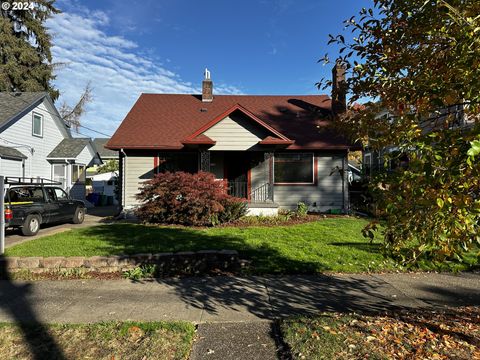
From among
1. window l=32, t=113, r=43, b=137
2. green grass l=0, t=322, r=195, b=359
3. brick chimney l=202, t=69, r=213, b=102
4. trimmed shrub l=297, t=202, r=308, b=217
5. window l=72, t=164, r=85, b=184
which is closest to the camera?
green grass l=0, t=322, r=195, b=359

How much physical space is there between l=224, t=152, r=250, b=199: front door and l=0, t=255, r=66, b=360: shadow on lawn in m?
10.1

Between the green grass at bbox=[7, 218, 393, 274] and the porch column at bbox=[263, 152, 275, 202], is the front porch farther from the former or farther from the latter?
the green grass at bbox=[7, 218, 393, 274]

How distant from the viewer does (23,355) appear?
3395 mm

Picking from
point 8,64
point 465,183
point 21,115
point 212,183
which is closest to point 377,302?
point 465,183

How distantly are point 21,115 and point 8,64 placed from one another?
15325mm

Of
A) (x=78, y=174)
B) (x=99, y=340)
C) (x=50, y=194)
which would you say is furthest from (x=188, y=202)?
(x=78, y=174)

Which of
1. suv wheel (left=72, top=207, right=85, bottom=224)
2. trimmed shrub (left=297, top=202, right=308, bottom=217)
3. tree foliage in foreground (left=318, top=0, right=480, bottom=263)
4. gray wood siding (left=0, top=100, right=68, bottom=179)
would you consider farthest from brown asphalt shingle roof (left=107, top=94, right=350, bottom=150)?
tree foliage in foreground (left=318, top=0, right=480, bottom=263)

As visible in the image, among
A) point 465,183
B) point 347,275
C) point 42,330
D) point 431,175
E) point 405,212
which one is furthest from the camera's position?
point 347,275

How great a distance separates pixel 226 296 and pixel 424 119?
3.56m

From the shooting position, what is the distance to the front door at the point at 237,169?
15.2m

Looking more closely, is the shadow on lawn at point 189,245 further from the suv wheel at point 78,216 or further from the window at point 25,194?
the suv wheel at point 78,216

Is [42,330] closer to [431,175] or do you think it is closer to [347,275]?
[431,175]

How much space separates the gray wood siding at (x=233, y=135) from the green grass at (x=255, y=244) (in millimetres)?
4196

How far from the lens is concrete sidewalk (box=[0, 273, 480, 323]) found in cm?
443
